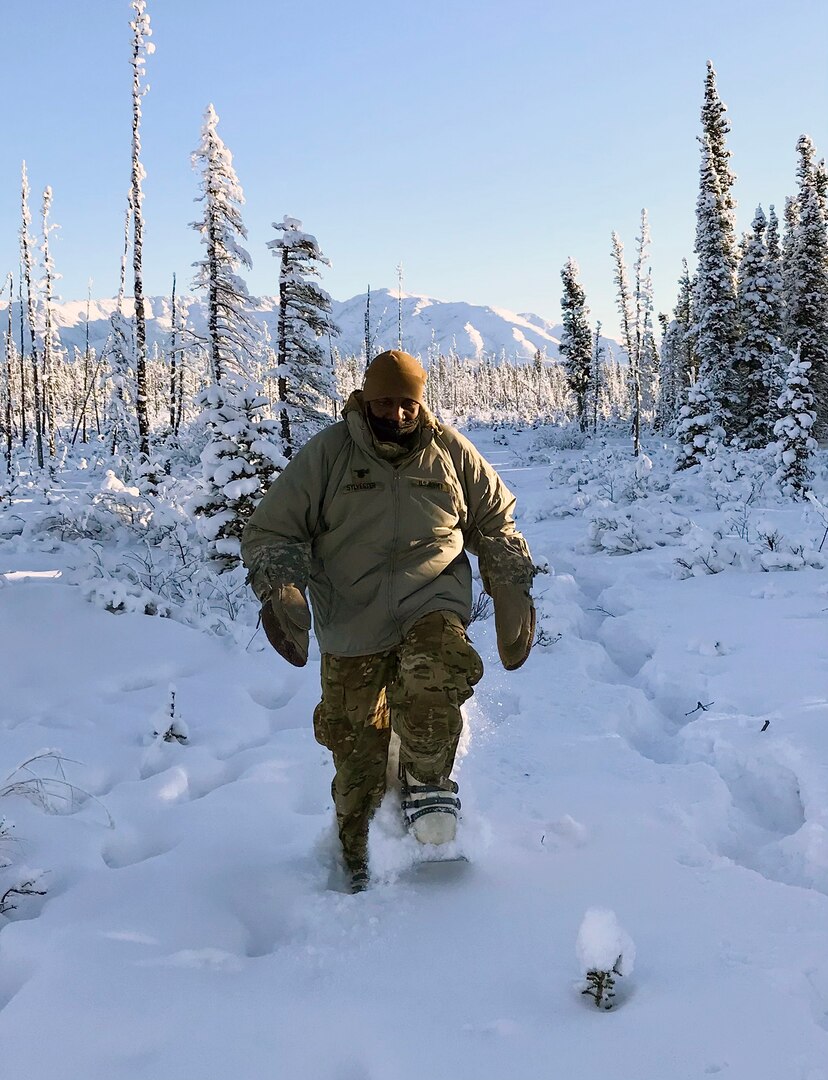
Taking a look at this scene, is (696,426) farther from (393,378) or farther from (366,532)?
(366,532)

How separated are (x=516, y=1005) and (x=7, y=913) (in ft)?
5.77

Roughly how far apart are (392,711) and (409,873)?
589mm

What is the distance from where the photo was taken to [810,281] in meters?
30.2

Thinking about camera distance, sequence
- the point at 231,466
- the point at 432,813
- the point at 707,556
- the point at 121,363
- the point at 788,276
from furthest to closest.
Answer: the point at 121,363 → the point at 788,276 → the point at 231,466 → the point at 707,556 → the point at 432,813

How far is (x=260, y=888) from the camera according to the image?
8.25ft

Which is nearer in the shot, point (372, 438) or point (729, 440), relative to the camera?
point (372, 438)

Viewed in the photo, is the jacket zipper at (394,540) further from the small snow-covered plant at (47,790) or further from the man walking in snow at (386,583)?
the small snow-covered plant at (47,790)

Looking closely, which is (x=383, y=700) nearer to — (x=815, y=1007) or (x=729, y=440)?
(x=815, y=1007)

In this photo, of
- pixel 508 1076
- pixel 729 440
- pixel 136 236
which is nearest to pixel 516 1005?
pixel 508 1076

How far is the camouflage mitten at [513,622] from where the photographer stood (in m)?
2.61

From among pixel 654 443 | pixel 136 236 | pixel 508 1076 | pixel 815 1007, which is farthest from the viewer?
pixel 654 443

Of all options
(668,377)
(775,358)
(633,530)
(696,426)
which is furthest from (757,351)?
(668,377)

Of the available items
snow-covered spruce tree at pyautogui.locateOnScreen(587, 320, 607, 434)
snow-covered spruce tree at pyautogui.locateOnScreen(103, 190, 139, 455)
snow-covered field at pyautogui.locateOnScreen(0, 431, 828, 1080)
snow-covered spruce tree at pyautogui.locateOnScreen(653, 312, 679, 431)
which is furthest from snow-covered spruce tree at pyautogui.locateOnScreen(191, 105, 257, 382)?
snow-covered spruce tree at pyautogui.locateOnScreen(653, 312, 679, 431)

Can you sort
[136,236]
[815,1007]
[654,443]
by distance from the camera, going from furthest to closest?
[654,443], [136,236], [815,1007]
